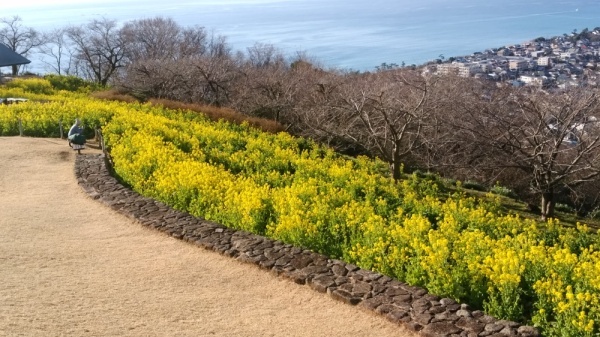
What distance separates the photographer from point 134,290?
7.42m

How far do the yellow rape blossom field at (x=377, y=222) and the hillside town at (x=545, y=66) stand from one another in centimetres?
542

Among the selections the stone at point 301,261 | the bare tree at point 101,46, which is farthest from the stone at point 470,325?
the bare tree at point 101,46

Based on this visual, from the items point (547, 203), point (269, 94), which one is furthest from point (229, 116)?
point (547, 203)

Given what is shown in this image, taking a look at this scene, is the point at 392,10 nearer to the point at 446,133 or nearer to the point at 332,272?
the point at 446,133

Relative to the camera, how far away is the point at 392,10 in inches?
4154

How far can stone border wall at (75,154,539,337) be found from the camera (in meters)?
6.13

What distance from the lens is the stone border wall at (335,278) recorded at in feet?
20.1

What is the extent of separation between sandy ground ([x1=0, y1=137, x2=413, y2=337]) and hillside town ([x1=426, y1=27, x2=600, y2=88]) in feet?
37.3

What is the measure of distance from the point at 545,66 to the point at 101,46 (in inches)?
1341

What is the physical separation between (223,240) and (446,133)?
36.1 feet

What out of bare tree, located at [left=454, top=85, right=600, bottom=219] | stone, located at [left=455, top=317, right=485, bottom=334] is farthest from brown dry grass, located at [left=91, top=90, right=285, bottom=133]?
stone, located at [left=455, top=317, right=485, bottom=334]

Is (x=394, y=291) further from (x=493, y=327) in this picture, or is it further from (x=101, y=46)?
(x=101, y=46)

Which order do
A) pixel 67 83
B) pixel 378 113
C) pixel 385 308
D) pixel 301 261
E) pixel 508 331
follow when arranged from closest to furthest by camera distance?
pixel 508 331
pixel 385 308
pixel 301 261
pixel 378 113
pixel 67 83

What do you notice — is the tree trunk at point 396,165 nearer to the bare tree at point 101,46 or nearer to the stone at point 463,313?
the stone at point 463,313
